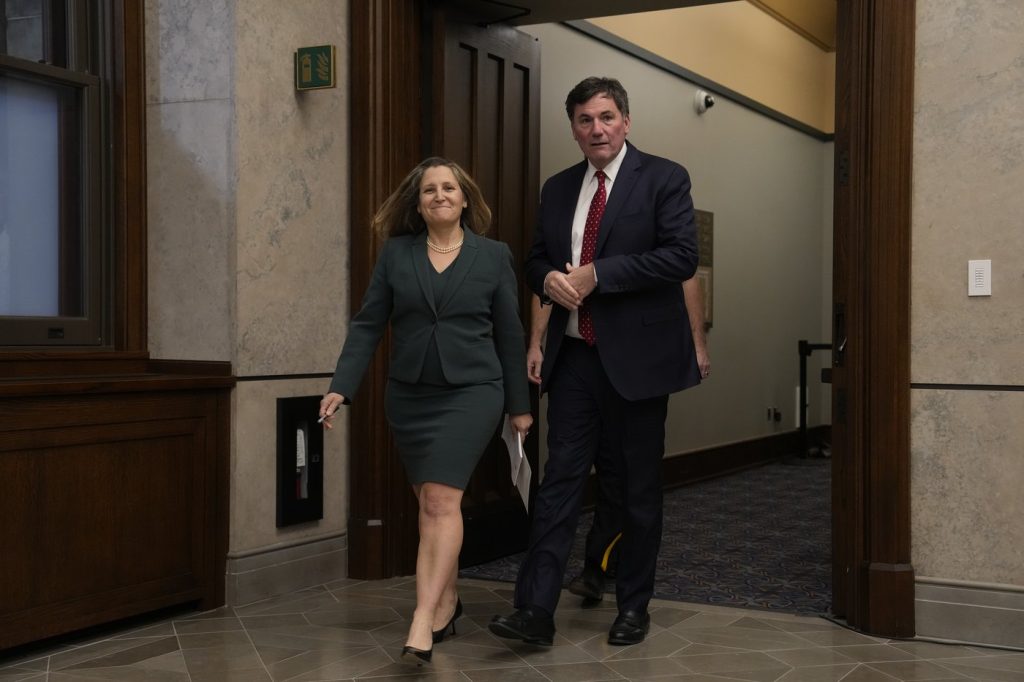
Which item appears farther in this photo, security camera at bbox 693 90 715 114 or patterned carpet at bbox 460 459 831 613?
security camera at bbox 693 90 715 114

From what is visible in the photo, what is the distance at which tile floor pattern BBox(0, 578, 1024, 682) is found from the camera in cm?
354

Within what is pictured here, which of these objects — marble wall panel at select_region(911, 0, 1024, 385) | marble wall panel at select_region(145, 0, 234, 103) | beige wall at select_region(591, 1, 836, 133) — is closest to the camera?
marble wall panel at select_region(911, 0, 1024, 385)

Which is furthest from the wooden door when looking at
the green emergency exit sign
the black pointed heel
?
the black pointed heel

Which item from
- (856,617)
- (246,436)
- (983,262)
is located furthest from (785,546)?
(246,436)

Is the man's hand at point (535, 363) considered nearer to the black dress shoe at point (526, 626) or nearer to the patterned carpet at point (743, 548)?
the black dress shoe at point (526, 626)

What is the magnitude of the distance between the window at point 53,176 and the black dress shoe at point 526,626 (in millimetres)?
1793

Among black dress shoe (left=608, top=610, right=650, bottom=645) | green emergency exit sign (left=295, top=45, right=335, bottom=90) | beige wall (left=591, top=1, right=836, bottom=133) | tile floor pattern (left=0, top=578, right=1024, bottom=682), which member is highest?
beige wall (left=591, top=1, right=836, bottom=133)

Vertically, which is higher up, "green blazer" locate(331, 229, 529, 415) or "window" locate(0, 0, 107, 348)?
"window" locate(0, 0, 107, 348)

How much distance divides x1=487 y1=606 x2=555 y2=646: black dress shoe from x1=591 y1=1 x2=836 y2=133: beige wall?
4.40 meters

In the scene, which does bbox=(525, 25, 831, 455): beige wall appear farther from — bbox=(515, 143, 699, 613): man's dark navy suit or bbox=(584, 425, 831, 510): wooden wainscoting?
bbox=(515, 143, 699, 613): man's dark navy suit

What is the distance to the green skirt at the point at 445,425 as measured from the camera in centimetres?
363

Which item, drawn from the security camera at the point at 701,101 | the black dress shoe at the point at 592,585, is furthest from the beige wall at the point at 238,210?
the security camera at the point at 701,101

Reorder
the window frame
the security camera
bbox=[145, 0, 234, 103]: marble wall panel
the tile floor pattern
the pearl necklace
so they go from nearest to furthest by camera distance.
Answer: the tile floor pattern
the pearl necklace
the window frame
bbox=[145, 0, 234, 103]: marble wall panel
the security camera

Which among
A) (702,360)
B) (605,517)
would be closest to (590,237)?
(702,360)
